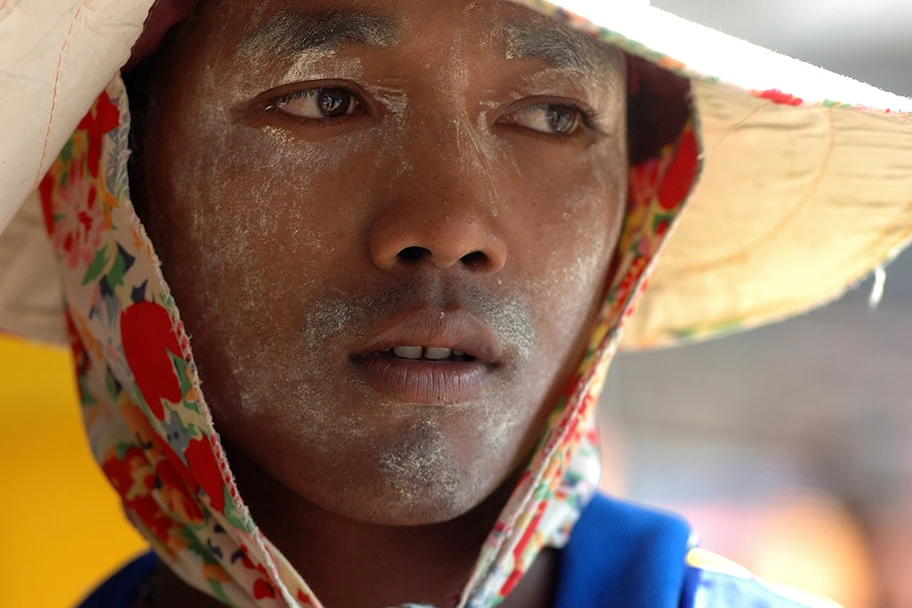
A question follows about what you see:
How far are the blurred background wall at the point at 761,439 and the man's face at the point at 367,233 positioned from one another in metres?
1.38

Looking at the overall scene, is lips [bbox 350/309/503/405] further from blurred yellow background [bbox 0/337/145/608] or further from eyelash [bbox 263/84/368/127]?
blurred yellow background [bbox 0/337/145/608]

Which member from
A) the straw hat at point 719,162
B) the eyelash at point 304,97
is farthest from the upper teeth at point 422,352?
the straw hat at point 719,162

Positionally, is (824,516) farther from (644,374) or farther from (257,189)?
(257,189)

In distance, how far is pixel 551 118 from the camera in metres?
1.20

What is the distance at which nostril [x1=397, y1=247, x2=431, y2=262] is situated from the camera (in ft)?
3.42

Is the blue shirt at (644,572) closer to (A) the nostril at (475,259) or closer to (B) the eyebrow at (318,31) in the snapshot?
(A) the nostril at (475,259)

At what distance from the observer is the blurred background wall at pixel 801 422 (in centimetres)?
338

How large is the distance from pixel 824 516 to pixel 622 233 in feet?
8.42

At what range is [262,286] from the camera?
109cm

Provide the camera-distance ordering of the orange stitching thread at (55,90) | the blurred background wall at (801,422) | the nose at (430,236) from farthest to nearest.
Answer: the blurred background wall at (801,422)
the nose at (430,236)
the orange stitching thread at (55,90)

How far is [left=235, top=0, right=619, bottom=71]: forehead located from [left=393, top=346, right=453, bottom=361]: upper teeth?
1.00 feet

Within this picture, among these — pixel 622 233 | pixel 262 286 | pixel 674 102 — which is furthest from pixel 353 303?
pixel 674 102

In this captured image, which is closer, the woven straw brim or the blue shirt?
the woven straw brim

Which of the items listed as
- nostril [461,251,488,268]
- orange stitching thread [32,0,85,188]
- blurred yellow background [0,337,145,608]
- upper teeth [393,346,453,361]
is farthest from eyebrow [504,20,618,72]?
blurred yellow background [0,337,145,608]
